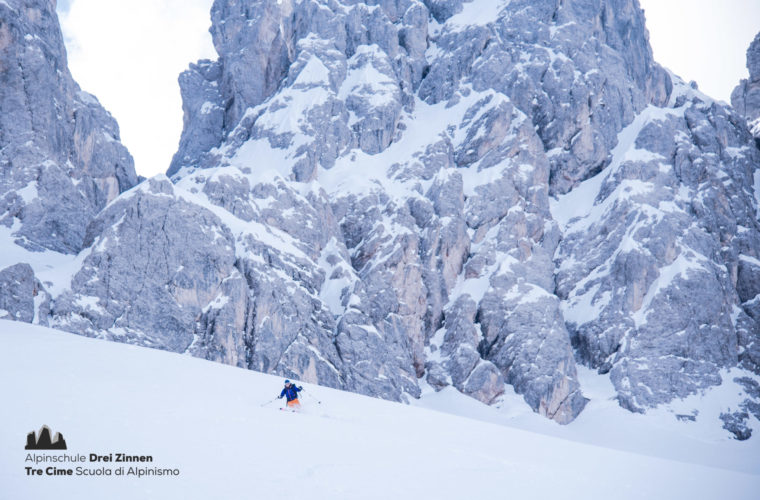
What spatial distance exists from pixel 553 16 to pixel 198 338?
9680 cm

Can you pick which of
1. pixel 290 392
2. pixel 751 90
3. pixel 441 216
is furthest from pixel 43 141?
pixel 751 90

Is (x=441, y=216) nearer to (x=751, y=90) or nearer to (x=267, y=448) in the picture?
(x=751, y=90)

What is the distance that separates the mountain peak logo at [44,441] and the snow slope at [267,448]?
235 millimetres

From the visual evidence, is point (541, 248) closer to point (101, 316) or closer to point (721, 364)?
point (721, 364)

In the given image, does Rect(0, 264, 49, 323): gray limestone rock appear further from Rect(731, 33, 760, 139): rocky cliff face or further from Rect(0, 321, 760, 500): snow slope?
Rect(731, 33, 760, 139): rocky cliff face

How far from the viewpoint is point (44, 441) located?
39.1 feet

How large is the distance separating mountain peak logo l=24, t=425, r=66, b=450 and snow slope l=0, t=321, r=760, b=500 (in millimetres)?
235

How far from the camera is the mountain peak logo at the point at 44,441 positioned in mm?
11750

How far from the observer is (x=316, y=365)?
75750 mm

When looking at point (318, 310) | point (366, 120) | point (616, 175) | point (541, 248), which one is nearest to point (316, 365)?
point (318, 310)

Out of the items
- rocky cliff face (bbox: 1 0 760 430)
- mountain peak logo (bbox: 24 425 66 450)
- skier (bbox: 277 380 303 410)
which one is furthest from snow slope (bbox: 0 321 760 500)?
rocky cliff face (bbox: 1 0 760 430)

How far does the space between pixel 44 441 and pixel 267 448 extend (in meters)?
4.42

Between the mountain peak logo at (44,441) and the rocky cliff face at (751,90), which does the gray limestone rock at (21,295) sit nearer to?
the mountain peak logo at (44,441)

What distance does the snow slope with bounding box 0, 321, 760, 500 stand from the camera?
11.8 meters
